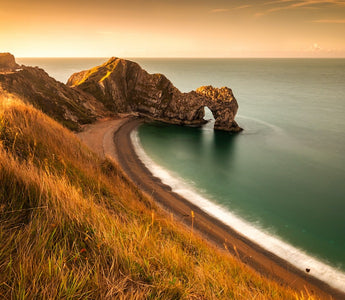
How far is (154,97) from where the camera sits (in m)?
61.4

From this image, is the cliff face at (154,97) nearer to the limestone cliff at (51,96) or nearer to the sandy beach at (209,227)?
the limestone cliff at (51,96)

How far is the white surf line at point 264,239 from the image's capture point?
54.8ft

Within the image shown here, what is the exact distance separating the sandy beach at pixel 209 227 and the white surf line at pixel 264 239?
719mm

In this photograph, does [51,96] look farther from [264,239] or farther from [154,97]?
[264,239]

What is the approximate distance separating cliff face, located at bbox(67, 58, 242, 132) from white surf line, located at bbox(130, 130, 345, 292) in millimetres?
28191

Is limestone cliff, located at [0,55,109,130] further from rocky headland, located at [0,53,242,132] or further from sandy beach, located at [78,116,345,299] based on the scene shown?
sandy beach, located at [78,116,345,299]

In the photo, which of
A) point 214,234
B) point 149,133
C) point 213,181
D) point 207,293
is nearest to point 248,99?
point 149,133

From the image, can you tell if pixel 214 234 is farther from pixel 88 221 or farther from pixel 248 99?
pixel 248 99

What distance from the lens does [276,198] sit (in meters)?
27.8

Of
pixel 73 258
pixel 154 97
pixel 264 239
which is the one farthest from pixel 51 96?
pixel 73 258

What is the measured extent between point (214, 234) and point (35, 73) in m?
52.2

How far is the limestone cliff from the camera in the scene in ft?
142

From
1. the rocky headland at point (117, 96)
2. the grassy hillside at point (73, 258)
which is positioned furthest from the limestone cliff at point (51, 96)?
the grassy hillside at point (73, 258)

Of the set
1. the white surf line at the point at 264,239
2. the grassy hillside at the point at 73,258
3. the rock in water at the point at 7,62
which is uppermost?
the rock in water at the point at 7,62
